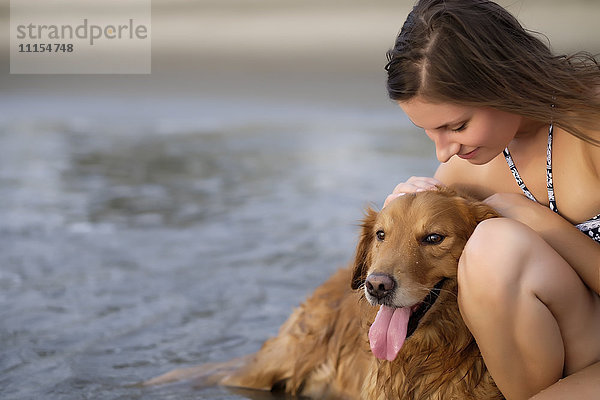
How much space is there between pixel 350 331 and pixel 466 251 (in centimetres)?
114

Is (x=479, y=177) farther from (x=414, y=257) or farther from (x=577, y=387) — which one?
(x=577, y=387)

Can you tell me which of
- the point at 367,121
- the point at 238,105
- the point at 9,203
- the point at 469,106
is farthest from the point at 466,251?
the point at 238,105

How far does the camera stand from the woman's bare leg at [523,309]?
2.36m

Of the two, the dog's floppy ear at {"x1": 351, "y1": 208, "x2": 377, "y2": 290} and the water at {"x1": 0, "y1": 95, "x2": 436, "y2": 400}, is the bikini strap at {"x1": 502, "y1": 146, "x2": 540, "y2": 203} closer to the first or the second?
the dog's floppy ear at {"x1": 351, "y1": 208, "x2": 377, "y2": 290}

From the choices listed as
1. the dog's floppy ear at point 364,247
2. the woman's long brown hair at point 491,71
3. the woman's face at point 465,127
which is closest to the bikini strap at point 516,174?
the woman's face at point 465,127

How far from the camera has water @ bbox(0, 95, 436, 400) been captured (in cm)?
410

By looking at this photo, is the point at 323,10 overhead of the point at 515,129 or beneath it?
overhead

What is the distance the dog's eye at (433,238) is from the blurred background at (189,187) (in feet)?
1.33

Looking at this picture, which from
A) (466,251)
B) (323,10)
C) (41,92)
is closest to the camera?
(466,251)

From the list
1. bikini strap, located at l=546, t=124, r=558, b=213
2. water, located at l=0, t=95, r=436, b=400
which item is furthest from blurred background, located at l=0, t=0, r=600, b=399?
bikini strap, located at l=546, t=124, r=558, b=213

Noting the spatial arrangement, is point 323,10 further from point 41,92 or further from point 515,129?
point 515,129

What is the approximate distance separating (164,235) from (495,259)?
13.2 ft

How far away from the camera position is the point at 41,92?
1386 centimetres

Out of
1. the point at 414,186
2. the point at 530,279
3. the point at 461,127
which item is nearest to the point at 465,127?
the point at 461,127
